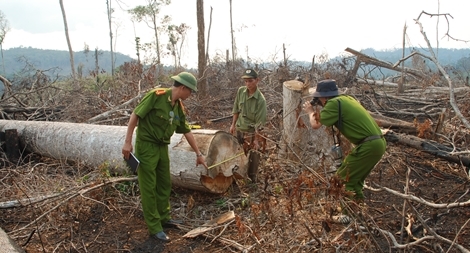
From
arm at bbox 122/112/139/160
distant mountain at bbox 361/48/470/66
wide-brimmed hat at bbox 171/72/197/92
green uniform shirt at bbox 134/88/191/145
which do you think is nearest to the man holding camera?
distant mountain at bbox 361/48/470/66

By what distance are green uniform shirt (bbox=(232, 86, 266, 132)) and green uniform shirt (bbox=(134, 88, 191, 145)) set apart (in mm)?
1476

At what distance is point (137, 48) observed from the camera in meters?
26.7

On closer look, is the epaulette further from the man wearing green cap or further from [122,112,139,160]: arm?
[122,112,139,160]: arm

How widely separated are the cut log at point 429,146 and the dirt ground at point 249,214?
220 mm

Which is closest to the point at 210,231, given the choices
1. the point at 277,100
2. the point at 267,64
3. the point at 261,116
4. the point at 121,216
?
the point at 121,216

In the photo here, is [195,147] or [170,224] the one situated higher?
[195,147]

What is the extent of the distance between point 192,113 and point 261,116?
4.71m

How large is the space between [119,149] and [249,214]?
2.07 m

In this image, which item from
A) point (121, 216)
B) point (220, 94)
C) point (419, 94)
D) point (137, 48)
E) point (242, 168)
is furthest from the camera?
point (137, 48)

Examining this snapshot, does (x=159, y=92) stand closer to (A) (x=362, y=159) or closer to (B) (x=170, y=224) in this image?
(B) (x=170, y=224)

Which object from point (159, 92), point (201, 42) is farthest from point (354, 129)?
point (201, 42)

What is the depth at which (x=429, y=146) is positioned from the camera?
5848 mm

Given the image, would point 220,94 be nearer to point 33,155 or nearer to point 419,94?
point 419,94

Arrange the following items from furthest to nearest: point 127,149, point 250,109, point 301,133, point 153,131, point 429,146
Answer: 1. point 429,146
2. point 301,133
3. point 250,109
4. point 153,131
5. point 127,149
